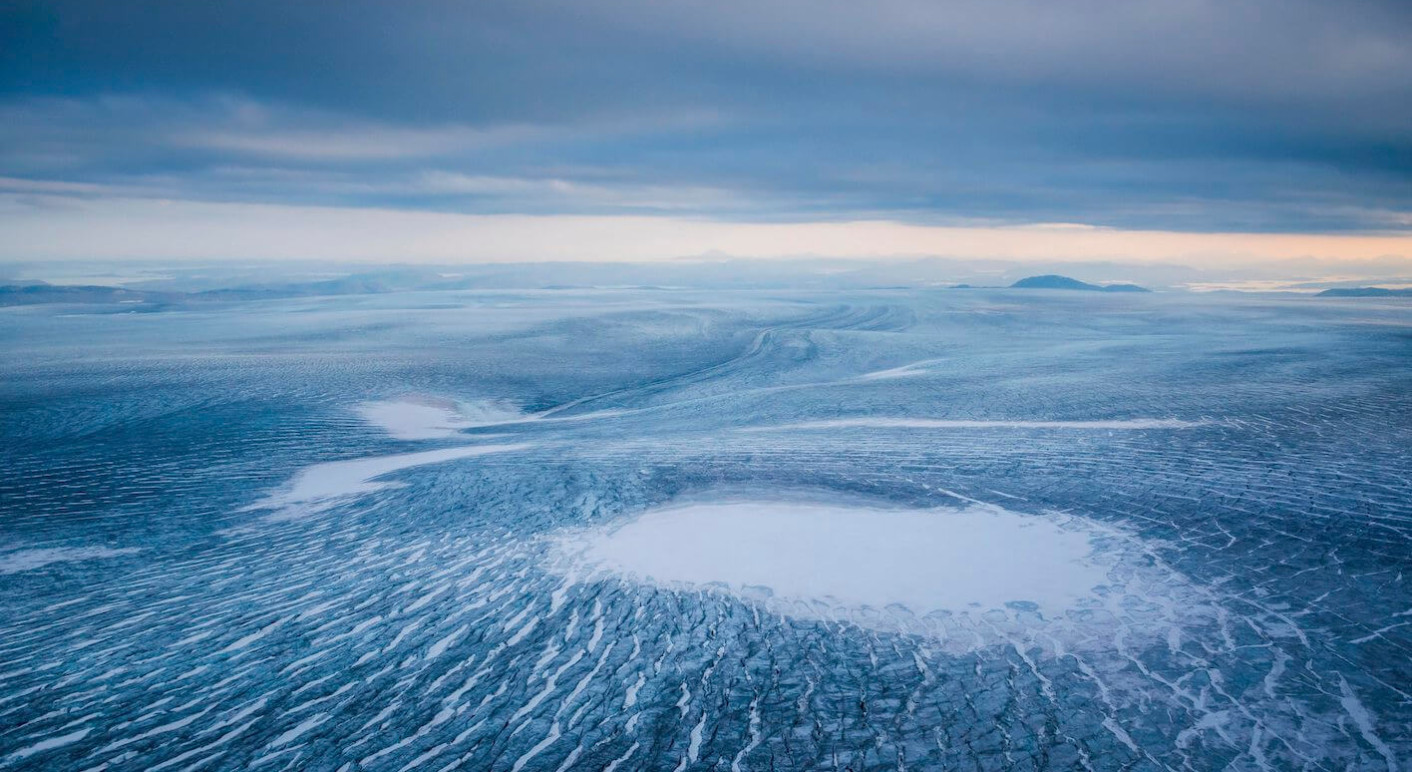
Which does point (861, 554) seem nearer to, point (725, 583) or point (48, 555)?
point (725, 583)

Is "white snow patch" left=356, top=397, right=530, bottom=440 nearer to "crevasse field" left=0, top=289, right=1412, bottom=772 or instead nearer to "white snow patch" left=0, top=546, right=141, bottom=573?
"crevasse field" left=0, top=289, right=1412, bottom=772

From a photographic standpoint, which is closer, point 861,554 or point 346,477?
point 861,554

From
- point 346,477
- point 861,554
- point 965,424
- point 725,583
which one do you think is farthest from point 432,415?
point 861,554

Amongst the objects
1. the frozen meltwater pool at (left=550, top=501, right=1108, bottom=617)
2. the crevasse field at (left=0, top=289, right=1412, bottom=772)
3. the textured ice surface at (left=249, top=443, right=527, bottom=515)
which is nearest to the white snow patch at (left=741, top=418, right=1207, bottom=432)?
the crevasse field at (left=0, top=289, right=1412, bottom=772)

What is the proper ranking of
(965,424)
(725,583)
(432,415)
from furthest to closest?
1. (432,415)
2. (965,424)
3. (725,583)

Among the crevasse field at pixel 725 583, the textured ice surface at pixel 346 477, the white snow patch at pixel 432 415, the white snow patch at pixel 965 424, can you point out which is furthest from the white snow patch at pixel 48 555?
the white snow patch at pixel 965 424

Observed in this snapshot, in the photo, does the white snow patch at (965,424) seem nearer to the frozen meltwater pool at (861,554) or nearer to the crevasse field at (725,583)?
the crevasse field at (725,583)
